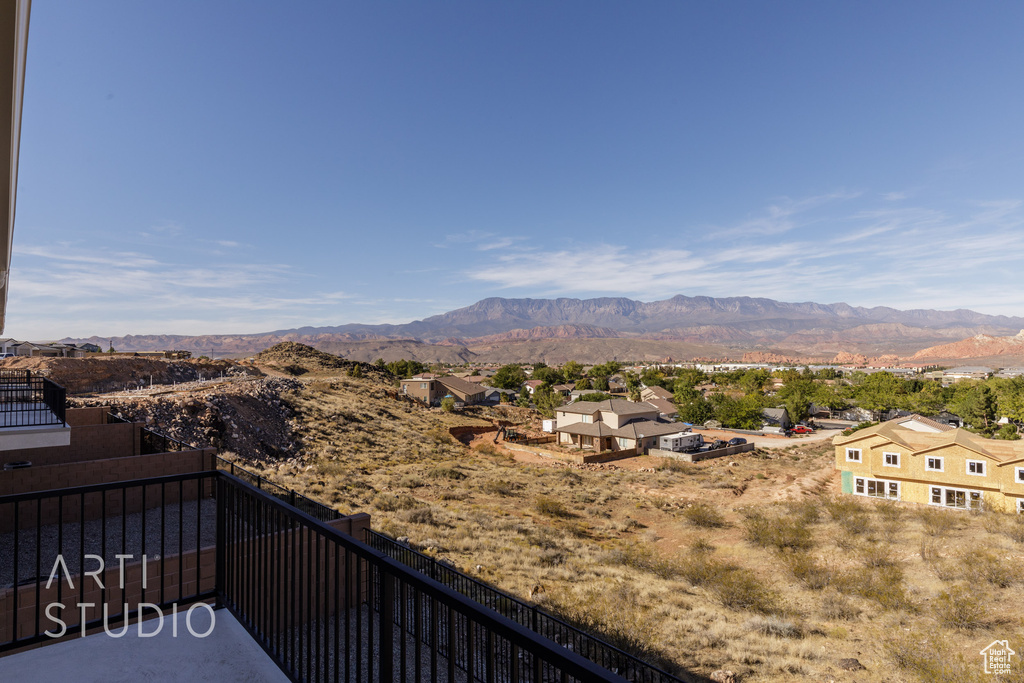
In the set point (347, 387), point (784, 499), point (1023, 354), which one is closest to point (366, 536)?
point (784, 499)

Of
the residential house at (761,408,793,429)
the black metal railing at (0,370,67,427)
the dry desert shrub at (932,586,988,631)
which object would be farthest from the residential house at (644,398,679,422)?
the black metal railing at (0,370,67,427)

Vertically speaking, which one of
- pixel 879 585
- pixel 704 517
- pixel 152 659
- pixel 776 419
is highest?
pixel 152 659

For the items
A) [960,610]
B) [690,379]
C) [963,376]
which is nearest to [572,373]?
[690,379]

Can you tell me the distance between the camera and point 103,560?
3.79 meters

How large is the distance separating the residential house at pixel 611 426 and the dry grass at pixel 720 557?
9.77 m

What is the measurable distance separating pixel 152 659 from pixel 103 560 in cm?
85

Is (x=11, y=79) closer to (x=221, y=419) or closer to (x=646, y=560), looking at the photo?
(x=646, y=560)

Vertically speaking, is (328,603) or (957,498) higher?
(328,603)

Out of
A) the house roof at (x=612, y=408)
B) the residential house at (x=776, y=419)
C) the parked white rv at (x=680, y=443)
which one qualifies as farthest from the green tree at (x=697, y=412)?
the parked white rv at (x=680, y=443)

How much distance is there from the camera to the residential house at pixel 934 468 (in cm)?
2150

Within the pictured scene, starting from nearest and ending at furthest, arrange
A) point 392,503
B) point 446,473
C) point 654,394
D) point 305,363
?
point 392,503, point 446,473, point 654,394, point 305,363

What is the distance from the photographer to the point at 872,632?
1130 cm

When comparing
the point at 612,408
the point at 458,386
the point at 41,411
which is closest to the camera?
the point at 41,411

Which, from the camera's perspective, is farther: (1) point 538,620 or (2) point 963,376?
(2) point 963,376
